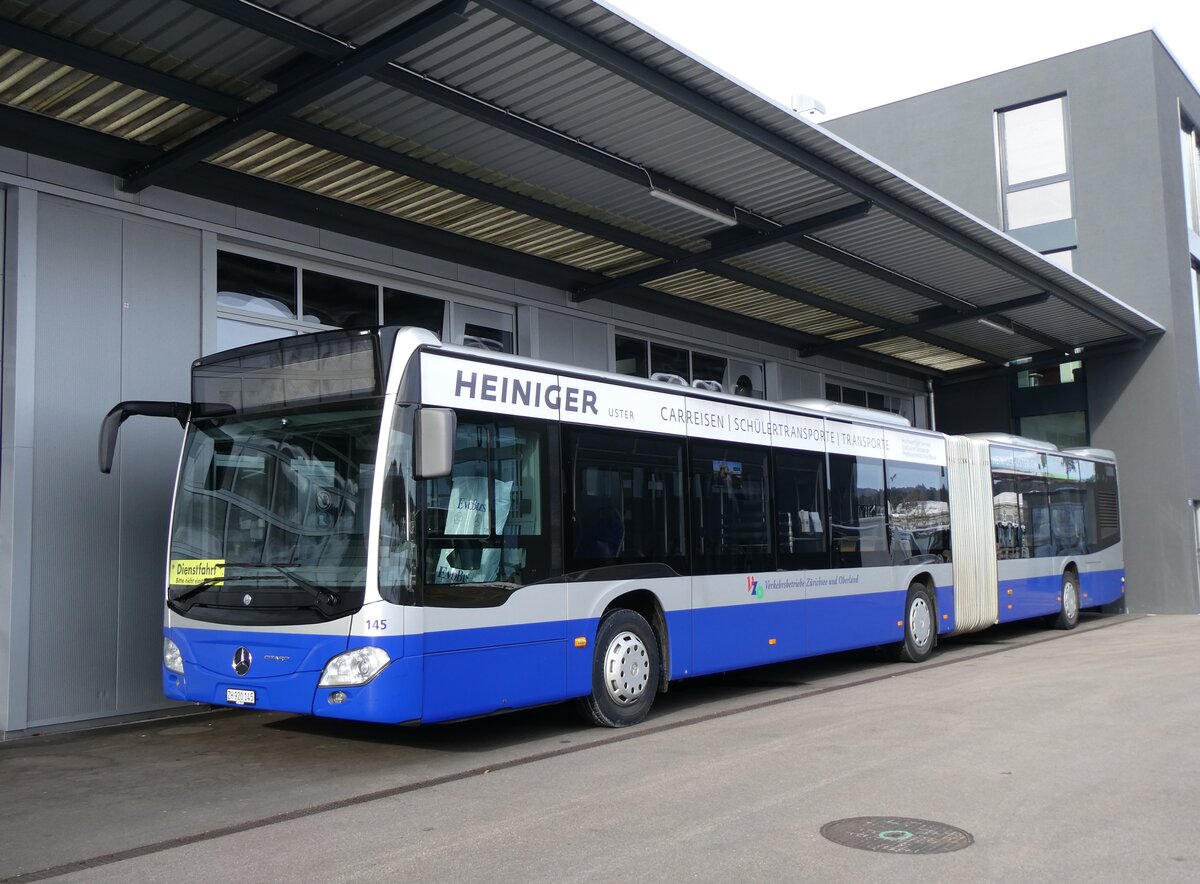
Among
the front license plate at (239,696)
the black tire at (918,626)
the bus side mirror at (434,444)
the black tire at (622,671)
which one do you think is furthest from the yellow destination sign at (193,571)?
the black tire at (918,626)

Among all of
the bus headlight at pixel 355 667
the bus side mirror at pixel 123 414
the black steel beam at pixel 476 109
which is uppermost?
the black steel beam at pixel 476 109

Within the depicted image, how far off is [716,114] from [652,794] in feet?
21.3

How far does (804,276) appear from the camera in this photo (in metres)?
17.1

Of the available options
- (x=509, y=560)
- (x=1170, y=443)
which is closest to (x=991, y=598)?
(x=1170, y=443)

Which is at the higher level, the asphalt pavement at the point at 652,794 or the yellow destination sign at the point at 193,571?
the yellow destination sign at the point at 193,571

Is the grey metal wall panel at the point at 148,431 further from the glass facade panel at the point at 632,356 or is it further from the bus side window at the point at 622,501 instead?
the glass facade panel at the point at 632,356

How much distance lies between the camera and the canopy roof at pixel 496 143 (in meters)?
8.88

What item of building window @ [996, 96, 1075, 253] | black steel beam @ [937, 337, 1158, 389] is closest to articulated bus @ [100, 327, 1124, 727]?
black steel beam @ [937, 337, 1158, 389]

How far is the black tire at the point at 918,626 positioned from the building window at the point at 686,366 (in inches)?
151

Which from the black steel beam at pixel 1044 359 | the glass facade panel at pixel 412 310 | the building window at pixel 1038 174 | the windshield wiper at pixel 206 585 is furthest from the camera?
the building window at pixel 1038 174

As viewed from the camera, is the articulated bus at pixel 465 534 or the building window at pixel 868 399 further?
the building window at pixel 868 399

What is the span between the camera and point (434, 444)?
7637 millimetres

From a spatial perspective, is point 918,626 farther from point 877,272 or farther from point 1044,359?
point 1044,359

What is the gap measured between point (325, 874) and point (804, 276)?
43.8ft
